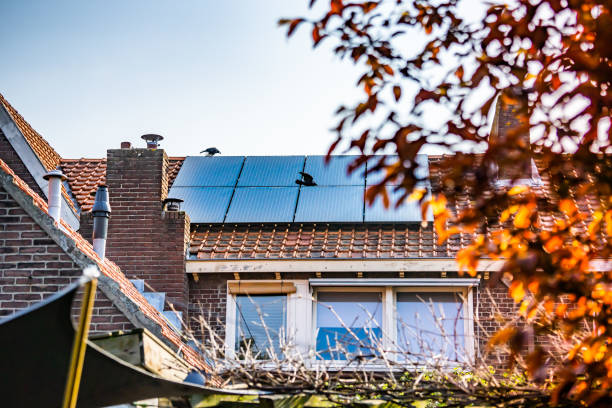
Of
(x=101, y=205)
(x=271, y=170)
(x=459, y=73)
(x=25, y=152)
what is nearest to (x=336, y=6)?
(x=459, y=73)

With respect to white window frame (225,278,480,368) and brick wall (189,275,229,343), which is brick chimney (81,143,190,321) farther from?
white window frame (225,278,480,368)

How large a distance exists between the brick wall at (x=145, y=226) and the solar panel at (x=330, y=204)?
2342 millimetres

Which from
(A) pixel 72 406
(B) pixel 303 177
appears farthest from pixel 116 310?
(B) pixel 303 177

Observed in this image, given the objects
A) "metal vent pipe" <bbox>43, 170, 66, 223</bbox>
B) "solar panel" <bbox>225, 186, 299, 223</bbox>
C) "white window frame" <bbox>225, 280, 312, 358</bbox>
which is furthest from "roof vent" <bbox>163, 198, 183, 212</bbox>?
"metal vent pipe" <bbox>43, 170, 66, 223</bbox>

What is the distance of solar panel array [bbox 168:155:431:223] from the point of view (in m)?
16.1

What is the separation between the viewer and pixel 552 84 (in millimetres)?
4750

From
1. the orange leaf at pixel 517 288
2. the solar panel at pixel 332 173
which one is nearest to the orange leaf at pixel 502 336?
the orange leaf at pixel 517 288

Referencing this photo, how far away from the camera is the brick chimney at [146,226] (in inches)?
582

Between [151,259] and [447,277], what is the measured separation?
16.4 feet

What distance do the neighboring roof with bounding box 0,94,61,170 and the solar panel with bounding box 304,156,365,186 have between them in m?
5.27

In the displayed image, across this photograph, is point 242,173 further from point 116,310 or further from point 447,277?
point 116,310

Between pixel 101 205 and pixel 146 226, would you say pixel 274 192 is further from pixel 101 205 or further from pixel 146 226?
pixel 101 205

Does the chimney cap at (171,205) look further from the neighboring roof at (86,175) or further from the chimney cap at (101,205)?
the chimney cap at (101,205)

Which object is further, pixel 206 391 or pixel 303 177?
pixel 303 177
